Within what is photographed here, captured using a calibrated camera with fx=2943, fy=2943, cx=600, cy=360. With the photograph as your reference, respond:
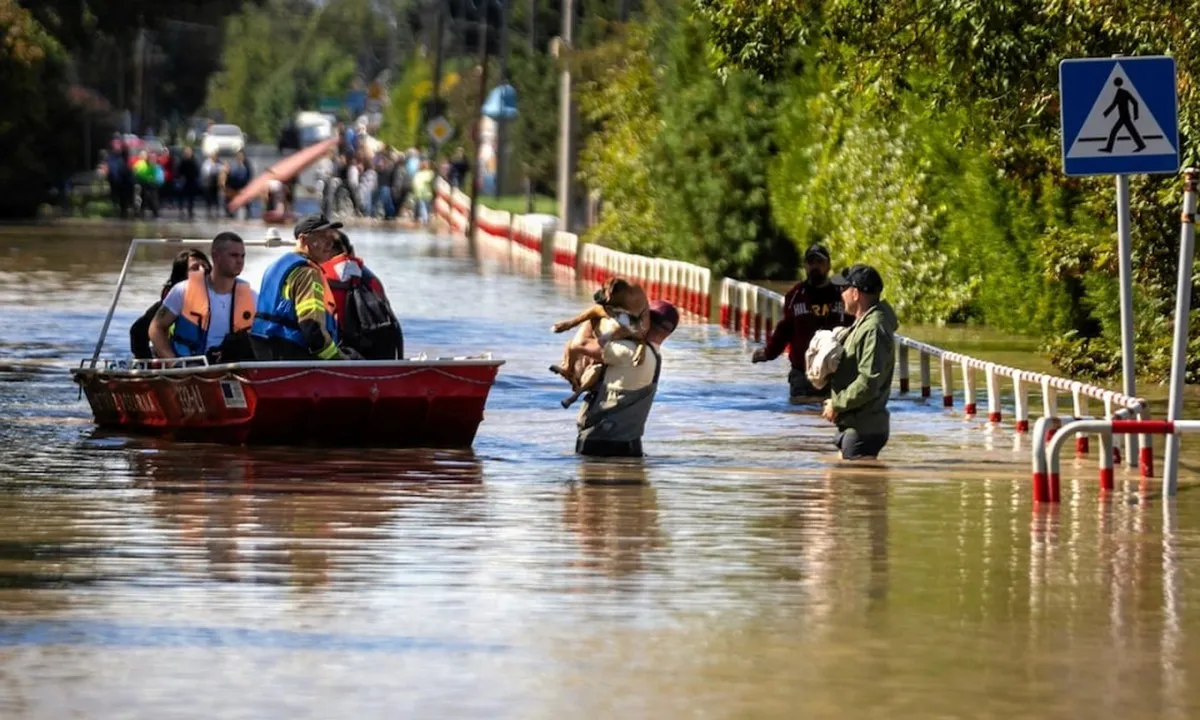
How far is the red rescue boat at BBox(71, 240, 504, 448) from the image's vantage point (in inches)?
703

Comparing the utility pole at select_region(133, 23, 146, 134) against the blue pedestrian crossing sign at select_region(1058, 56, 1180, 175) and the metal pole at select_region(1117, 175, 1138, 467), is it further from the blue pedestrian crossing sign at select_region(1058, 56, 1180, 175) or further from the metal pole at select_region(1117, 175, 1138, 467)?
the blue pedestrian crossing sign at select_region(1058, 56, 1180, 175)

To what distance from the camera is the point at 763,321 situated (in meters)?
30.7

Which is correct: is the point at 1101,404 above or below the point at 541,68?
below

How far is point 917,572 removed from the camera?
40.7 ft

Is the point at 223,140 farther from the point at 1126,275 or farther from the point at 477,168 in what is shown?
the point at 1126,275

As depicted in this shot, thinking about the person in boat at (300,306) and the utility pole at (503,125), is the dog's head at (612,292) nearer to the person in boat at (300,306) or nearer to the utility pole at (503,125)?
the person in boat at (300,306)

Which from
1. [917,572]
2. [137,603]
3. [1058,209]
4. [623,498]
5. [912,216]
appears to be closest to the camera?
[137,603]

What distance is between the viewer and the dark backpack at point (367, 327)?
1892cm

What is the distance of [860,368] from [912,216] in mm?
15123

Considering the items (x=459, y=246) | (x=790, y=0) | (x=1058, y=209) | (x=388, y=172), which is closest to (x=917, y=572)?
(x=790, y=0)

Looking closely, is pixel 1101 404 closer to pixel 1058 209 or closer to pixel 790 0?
pixel 790 0

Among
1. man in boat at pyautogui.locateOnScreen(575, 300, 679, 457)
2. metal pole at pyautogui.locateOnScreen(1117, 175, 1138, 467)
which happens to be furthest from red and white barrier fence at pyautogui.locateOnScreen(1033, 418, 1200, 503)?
man in boat at pyautogui.locateOnScreen(575, 300, 679, 457)

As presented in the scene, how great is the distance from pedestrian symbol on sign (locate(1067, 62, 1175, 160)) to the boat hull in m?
4.37

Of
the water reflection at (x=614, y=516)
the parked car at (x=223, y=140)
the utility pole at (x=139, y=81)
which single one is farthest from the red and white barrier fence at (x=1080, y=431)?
the utility pole at (x=139, y=81)
